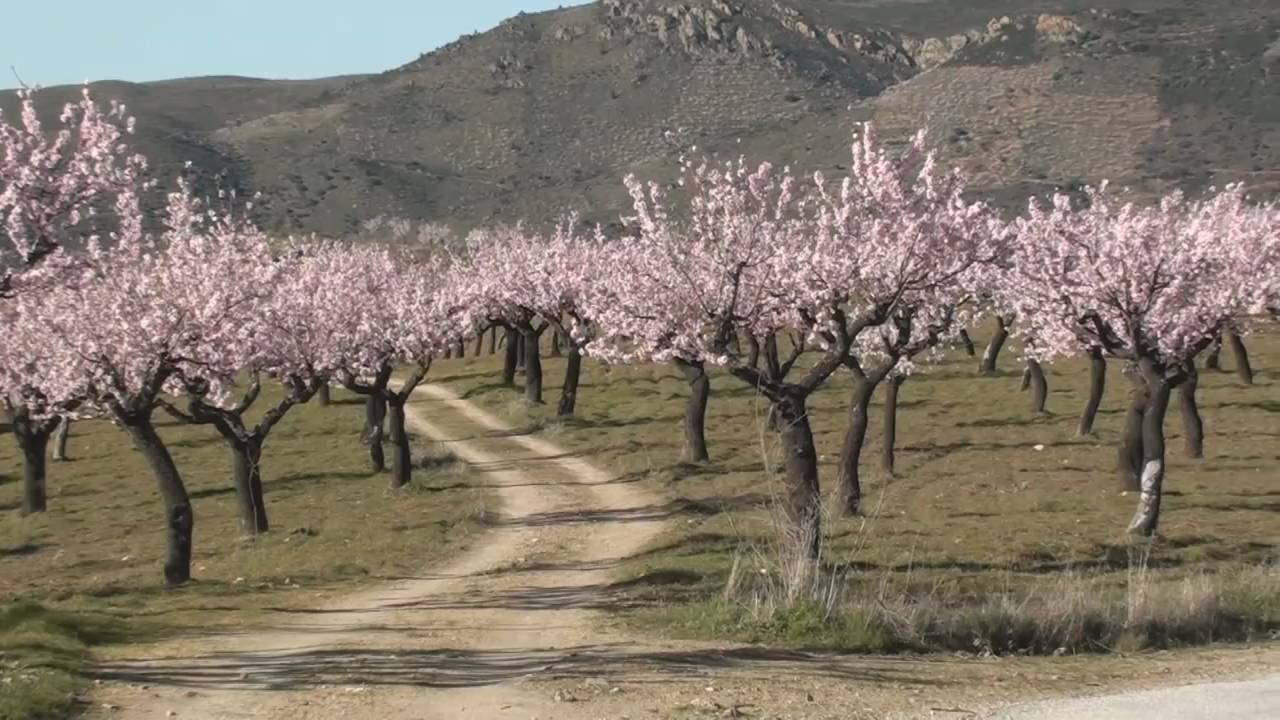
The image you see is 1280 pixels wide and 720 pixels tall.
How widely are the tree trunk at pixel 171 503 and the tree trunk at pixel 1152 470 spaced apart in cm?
1770

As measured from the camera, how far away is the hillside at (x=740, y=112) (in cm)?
13038

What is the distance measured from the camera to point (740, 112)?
16338 centimetres

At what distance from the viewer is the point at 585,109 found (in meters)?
174

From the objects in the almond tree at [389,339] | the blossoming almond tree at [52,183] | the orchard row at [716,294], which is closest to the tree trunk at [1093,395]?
the orchard row at [716,294]

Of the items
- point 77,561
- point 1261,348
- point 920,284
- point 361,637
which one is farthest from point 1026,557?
point 1261,348

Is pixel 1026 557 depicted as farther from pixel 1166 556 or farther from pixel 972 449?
pixel 972 449

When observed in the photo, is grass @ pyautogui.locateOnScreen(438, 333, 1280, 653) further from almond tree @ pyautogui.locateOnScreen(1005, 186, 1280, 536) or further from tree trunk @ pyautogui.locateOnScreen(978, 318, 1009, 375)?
almond tree @ pyautogui.locateOnScreen(1005, 186, 1280, 536)

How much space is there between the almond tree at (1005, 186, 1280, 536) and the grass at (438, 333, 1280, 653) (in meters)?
2.22

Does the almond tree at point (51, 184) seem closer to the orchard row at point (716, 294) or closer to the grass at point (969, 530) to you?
the orchard row at point (716, 294)

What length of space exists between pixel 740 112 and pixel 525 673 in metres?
152

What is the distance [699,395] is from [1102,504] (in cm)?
1239

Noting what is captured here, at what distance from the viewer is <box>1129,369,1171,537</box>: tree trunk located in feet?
86.8

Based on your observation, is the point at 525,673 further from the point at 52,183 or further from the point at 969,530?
the point at 969,530

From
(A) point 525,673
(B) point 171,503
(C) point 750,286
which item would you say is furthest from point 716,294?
(B) point 171,503
